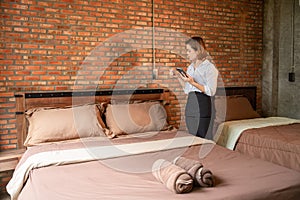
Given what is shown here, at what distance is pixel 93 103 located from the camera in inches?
138

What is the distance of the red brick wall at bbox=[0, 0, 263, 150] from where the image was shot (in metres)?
3.22

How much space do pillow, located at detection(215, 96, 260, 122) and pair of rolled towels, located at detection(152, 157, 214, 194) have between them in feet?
7.70

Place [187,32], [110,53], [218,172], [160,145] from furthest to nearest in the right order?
[187,32] → [110,53] → [160,145] → [218,172]

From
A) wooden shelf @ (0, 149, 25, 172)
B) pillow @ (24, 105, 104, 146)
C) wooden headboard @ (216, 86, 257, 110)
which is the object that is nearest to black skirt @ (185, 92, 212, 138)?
pillow @ (24, 105, 104, 146)

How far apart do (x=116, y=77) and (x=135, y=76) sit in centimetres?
27

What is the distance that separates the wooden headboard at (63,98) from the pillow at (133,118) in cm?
28

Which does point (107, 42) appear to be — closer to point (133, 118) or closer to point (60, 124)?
point (133, 118)

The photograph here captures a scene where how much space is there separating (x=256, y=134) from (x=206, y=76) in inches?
36.4

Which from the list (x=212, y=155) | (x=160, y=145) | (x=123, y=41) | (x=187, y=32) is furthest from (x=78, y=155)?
(x=187, y=32)

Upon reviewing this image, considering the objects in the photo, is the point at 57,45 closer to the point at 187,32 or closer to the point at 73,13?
the point at 73,13

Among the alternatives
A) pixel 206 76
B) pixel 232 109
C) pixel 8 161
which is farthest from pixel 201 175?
pixel 232 109

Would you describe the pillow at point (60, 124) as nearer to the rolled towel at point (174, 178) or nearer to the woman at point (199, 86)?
the woman at point (199, 86)

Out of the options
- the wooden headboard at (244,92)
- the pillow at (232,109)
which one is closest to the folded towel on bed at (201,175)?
the pillow at (232,109)

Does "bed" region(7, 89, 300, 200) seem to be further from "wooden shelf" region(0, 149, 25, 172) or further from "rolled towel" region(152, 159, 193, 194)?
"wooden shelf" region(0, 149, 25, 172)
